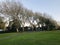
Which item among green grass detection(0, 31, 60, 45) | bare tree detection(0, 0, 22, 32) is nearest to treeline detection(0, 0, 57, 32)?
bare tree detection(0, 0, 22, 32)

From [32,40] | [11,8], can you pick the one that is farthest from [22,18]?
[32,40]

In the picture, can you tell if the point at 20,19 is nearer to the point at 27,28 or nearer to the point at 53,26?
the point at 27,28

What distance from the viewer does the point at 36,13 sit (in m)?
69.8

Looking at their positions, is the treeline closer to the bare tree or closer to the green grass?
the bare tree

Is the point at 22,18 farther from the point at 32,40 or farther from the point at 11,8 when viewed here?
the point at 32,40

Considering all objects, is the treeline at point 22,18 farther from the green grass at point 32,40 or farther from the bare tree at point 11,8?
the green grass at point 32,40

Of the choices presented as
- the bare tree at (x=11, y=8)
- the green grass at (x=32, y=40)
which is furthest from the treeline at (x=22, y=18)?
the green grass at (x=32, y=40)

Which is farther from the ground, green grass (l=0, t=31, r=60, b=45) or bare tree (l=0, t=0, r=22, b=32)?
bare tree (l=0, t=0, r=22, b=32)

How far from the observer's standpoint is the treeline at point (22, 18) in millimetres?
56062

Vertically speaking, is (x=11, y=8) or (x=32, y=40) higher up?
(x=11, y=8)

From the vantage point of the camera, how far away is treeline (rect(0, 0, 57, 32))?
5606 centimetres

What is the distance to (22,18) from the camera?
61.0 metres

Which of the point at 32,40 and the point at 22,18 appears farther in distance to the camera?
the point at 22,18

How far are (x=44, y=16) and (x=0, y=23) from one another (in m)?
24.9
